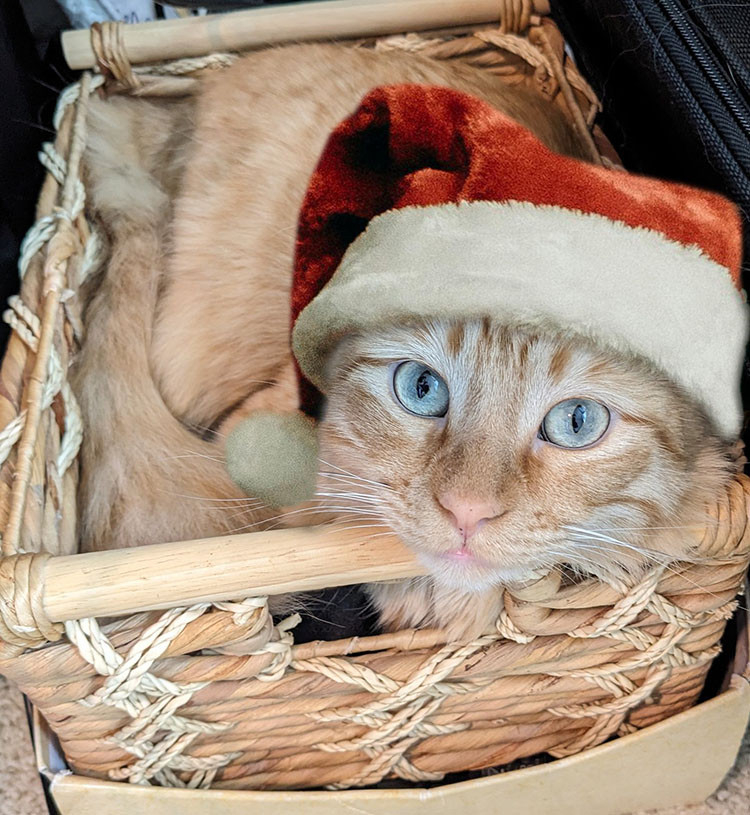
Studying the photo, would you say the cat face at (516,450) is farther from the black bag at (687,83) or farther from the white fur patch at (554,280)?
the black bag at (687,83)

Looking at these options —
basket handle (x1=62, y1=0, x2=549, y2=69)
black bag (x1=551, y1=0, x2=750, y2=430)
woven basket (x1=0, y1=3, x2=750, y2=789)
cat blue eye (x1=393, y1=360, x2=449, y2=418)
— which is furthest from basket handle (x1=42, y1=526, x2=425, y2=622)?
basket handle (x1=62, y1=0, x2=549, y2=69)

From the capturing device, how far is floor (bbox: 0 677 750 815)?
1.23 metres

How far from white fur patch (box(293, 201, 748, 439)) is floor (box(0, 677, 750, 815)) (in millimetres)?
781

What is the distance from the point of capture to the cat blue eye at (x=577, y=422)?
880 millimetres

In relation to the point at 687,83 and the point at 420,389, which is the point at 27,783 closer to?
the point at 420,389

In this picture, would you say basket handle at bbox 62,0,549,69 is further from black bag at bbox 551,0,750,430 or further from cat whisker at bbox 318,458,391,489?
cat whisker at bbox 318,458,391,489

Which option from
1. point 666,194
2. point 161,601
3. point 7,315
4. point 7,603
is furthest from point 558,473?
point 7,315

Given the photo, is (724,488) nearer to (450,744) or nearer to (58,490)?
(450,744)

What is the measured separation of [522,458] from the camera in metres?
0.87

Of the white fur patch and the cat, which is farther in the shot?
the cat

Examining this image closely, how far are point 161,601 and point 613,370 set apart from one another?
525mm

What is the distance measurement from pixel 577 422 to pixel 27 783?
102 centimetres

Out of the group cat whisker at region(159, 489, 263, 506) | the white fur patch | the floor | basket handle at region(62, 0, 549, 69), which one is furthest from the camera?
basket handle at region(62, 0, 549, 69)

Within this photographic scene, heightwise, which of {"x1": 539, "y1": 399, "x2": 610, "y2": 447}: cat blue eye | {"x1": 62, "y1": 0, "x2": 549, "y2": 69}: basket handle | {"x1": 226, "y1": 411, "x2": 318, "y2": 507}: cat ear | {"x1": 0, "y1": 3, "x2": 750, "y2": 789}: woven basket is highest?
{"x1": 62, "y1": 0, "x2": 549, "y2": 69}: basket handle
